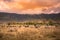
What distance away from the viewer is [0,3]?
263cm

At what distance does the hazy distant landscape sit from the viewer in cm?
251

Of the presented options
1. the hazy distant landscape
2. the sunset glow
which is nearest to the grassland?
the hazy distant landscape

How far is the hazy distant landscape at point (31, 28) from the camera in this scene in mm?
2514

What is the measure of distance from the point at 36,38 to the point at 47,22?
32 cm

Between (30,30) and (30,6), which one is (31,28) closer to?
(30,30)

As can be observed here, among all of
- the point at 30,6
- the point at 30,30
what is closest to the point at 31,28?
the point at 30,30

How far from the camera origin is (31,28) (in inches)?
99.3

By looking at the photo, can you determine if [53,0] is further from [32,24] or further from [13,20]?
[13,20]

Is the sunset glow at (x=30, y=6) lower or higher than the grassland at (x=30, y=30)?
higher

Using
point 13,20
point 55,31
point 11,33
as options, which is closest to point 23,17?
point 13,20

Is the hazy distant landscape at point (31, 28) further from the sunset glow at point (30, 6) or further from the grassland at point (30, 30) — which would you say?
the sunset glow at point (30, 6)

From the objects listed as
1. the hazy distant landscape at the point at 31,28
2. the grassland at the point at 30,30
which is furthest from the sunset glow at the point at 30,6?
the grassland at the point at 30,30

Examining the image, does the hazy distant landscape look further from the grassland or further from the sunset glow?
the sunset glow

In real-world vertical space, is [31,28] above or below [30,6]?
below
